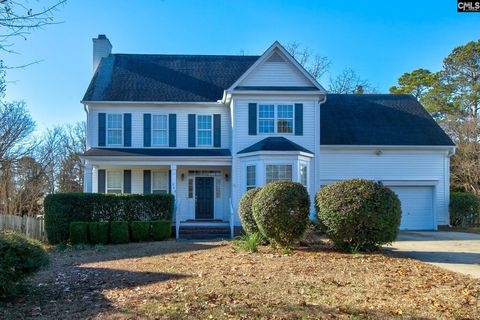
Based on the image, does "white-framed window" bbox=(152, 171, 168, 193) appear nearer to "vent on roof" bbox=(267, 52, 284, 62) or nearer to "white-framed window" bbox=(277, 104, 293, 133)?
"white-framed window" bbox=(277, 104, 293, 133)

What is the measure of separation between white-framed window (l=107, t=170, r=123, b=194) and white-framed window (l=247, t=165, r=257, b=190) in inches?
229

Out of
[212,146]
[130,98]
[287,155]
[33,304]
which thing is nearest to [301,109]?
[287,155]

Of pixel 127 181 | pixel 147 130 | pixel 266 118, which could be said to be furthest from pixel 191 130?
pixel 127 181

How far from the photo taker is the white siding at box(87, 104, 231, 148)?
1788cm

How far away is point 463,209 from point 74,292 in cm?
1841

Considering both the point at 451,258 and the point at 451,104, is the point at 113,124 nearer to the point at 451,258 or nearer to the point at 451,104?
the point at 451,258

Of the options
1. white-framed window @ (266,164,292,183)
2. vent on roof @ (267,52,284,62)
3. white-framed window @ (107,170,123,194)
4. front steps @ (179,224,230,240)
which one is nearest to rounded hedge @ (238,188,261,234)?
front steps @ (179,224,230,240)

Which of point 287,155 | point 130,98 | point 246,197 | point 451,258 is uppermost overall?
point 130,98

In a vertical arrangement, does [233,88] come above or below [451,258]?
above

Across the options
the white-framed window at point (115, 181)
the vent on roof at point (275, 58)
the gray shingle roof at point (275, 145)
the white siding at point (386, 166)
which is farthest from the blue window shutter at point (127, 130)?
the white siding at point (386, 166)

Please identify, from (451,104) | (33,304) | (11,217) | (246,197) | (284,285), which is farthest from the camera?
(451,104)

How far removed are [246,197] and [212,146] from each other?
6.12 meters

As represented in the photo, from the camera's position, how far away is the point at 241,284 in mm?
6820

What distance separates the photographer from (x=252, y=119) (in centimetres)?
1692
